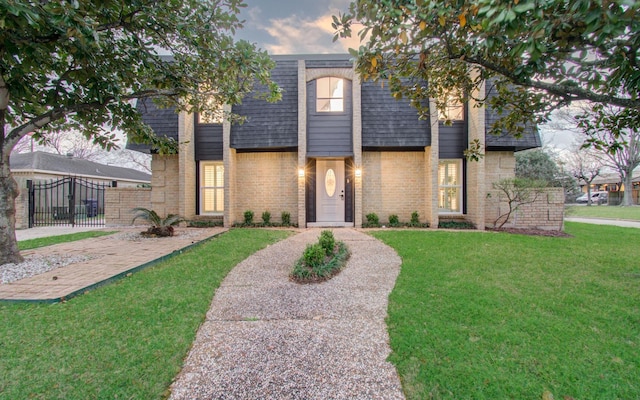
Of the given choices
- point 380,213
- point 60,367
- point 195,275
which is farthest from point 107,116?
point 380,213

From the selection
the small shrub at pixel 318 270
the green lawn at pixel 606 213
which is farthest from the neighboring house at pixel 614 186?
the small shrub at pixel 318 270

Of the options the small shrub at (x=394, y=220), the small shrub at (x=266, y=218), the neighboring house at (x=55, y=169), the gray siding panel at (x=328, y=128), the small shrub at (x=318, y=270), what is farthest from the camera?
the neighboring house at (x=55, y=169)

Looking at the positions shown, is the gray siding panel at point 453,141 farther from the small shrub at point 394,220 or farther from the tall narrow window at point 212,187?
→ the tall narrow window at point 212,187

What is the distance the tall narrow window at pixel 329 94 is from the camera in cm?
1061

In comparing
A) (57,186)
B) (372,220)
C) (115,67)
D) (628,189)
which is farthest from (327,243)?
(628,189)

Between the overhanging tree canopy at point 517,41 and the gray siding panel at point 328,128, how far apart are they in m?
5.92

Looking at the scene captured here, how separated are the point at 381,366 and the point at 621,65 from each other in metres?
3.51

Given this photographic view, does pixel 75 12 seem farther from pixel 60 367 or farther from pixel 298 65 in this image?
pixel 298 65

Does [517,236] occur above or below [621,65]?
below

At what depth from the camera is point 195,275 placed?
463 centimetres

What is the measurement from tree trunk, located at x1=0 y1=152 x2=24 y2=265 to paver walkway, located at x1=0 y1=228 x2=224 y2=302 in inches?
35.7

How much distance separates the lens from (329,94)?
34.9 ft

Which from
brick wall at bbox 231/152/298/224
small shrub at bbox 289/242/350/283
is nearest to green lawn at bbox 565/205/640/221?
small shrub at bbox 289/242/350/283

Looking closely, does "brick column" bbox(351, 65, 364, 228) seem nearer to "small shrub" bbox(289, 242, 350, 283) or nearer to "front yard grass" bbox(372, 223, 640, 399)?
"front yard grass" bbox(372, 223, 640, 399)
